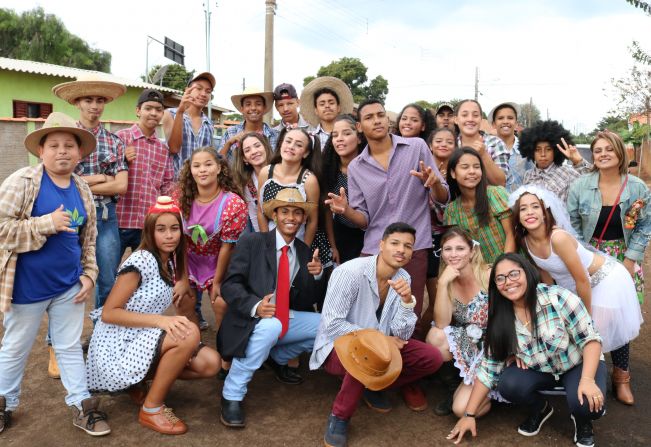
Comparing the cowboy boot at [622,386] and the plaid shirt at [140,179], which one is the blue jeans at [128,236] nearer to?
the plaid shirt at [140,179]

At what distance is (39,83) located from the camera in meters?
19.3

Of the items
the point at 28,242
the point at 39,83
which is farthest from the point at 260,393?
the point at 39,83

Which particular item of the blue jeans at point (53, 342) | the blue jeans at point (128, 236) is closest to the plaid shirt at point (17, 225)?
the blue jeans at point (53, 342)

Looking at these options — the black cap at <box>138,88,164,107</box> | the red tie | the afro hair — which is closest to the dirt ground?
the red tie

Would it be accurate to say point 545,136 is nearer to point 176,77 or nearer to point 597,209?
point 597,209

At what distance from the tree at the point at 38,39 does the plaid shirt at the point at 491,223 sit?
35.2 m

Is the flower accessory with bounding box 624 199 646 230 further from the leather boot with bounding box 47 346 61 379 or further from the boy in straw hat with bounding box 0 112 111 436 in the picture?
the leather boot with bounding box 47 346 61 379

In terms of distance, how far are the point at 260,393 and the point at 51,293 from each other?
1668 millimetres

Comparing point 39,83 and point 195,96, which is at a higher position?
point 39,83

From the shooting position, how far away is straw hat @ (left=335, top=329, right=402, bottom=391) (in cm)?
312

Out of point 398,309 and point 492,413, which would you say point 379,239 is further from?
point 492,413

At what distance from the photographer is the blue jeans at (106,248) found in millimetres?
4371

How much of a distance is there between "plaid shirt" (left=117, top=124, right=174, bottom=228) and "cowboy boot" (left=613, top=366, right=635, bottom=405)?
4.09 m

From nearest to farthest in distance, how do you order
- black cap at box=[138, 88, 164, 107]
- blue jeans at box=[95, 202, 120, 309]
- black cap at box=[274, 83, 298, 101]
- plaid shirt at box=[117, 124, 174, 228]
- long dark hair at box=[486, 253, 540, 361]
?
long dark hair at box=[486, 253, 540, 361], blue jeans at box=[95, 202, 120, 309], plaid shirt at box=[117, 124, 174, 228], black cap at box=[138, 88, 164, 107], black cap at box=[274, 83, 298, 101]
